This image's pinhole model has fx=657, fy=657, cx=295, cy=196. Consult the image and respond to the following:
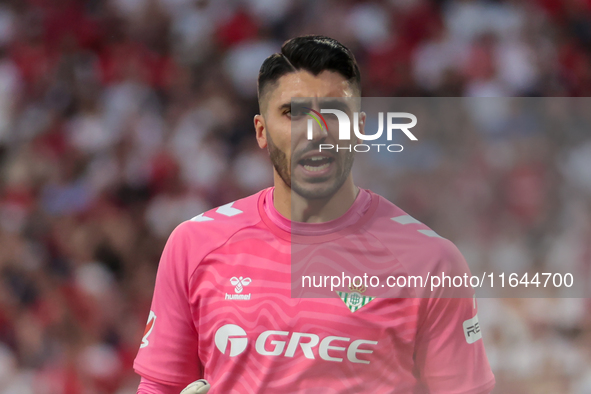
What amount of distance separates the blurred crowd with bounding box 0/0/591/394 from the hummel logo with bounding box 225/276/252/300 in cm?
177

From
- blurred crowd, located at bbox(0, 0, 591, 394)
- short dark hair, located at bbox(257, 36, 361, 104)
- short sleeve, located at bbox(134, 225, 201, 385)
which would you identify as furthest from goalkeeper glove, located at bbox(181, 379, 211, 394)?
A: blurred crowd, located at bbox(0, 0, 591, 394)

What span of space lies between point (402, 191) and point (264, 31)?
2.65m

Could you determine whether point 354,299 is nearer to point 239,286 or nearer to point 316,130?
point 239,286

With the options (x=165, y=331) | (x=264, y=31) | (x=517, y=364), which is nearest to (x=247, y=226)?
(x=165, y=331)

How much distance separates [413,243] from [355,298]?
260 millimetres

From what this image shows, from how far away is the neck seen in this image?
2.13 metres

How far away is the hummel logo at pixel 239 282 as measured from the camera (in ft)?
6.88

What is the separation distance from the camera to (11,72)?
551 centimetres

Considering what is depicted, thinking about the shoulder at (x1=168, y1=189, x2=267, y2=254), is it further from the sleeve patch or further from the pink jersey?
the sleeve patch

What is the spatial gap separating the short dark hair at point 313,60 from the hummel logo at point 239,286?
63cm

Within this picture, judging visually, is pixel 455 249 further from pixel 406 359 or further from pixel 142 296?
pixel 142 296

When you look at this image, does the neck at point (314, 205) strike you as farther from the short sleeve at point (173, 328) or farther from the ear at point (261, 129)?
the short sleeve at point (173, 328)

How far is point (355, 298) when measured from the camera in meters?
2.05

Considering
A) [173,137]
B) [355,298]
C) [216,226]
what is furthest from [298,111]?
[173,137]
